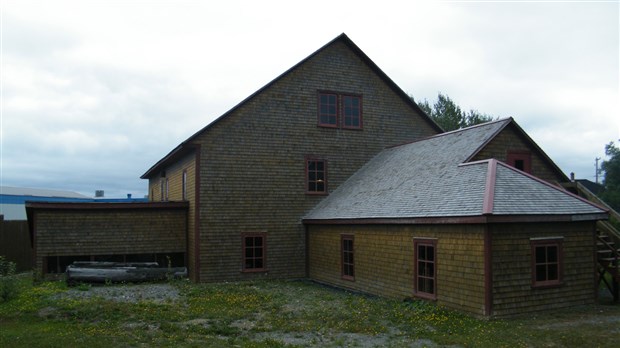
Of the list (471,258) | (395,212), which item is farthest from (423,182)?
(471,258)

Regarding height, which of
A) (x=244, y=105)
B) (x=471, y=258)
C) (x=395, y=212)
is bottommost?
(x=471, y=258)

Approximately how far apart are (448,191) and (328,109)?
887 cm

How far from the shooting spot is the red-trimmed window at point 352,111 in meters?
22.6

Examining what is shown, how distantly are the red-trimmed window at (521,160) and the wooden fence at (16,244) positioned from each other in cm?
2144

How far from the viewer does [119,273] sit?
1889 cm

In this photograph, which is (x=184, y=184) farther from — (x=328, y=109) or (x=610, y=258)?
(x=610, y=258)

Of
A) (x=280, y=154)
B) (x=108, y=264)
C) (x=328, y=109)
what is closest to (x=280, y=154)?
(x=280, y=154)

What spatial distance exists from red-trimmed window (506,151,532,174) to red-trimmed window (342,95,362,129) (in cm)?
709

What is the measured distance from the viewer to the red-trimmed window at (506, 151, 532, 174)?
17359 mm

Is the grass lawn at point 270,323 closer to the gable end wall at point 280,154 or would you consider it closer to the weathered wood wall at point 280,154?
the gable end wall at point 280,154

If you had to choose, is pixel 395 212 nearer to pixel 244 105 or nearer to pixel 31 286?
pixel 244 105

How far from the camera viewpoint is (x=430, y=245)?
46.8 feet

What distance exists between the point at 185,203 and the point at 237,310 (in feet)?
26.7

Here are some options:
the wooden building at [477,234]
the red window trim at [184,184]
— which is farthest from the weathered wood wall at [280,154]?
the wooden building at [477,234]
